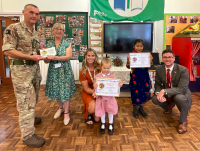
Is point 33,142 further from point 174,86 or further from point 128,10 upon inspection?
point 128,10

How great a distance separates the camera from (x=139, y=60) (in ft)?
7.73

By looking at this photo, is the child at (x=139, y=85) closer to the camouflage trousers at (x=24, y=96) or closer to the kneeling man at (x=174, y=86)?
the kneeling man at (x=174, y=86)

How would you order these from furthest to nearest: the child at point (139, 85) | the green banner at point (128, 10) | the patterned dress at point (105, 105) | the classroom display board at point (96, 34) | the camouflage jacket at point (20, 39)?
the classroom display board at point (96, 34)
the green banner at point (128, 10)
the child at point (139, 85)
the patterned dress at point (105, 105)
the camouflage jacket at point (20, 39)

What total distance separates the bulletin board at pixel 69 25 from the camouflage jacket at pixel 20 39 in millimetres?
2591

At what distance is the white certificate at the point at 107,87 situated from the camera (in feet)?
6.47

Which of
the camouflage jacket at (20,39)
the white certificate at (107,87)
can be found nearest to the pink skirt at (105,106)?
the white certificate at (107,87)

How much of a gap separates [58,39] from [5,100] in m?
2.23

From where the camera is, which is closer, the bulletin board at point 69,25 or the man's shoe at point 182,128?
the man's shoe at point 182,128

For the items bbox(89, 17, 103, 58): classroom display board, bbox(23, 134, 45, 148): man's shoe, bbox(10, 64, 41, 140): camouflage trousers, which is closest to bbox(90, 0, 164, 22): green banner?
bbox(89, 17, 103, 58): classroom display board

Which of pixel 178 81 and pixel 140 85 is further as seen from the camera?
pixel 140 85

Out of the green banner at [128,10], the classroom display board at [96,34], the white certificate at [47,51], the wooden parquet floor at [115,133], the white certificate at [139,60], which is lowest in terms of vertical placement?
the wooden parquet floor at [115,133]

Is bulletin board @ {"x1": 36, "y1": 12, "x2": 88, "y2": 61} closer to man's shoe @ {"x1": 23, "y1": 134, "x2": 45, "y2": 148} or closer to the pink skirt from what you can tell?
the pink skirt

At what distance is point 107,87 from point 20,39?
3.95ft

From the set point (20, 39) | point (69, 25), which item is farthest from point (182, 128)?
point (69, 25)
